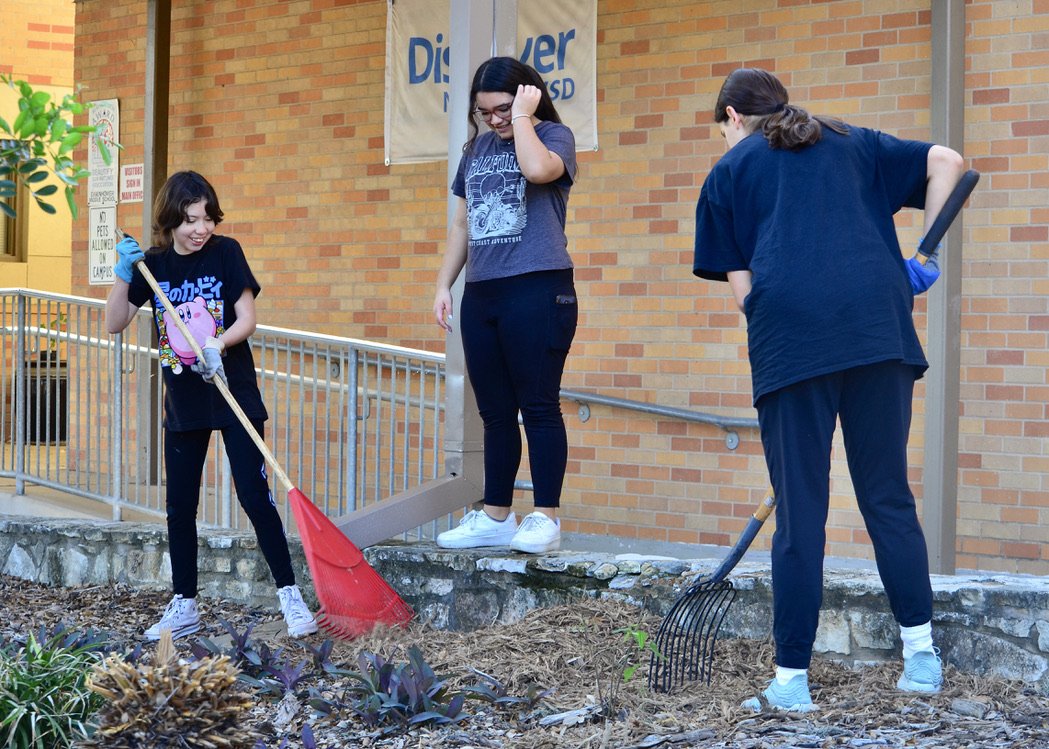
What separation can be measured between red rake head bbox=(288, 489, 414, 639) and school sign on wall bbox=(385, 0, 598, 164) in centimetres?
290

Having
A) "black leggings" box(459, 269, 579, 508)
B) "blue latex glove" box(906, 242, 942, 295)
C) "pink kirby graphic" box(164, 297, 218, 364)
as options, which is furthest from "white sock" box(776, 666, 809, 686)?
"pink kirby graphic" box(164, 297, 218, 364)

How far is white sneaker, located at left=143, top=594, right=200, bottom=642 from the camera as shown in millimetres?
4875

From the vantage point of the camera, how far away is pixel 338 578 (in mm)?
4539

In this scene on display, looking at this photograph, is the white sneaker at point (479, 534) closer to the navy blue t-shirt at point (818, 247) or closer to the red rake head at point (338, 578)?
the red rake head at point (338, 578)

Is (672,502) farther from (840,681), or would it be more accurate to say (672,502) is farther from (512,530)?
(840,681)

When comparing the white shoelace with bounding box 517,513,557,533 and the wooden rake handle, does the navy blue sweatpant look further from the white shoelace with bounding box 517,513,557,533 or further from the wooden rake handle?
the wooden rake handle

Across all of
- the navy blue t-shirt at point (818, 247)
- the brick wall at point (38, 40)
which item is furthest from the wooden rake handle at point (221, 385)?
the brick wall at point (38, 40)

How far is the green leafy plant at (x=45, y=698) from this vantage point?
3500 mm

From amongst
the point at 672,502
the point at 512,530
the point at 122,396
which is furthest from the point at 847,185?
the point at 122,396

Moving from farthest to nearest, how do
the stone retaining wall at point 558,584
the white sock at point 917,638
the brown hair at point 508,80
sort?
the brown hair at point 508,80
the stone retaining wall at point 558,584
the white sock at point 917,638

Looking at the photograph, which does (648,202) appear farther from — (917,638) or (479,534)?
(917,638)

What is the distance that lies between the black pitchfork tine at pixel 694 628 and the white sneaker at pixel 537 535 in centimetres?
70

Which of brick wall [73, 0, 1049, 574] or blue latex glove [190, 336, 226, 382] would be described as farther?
brick wall [73, 0, 1049, 574]

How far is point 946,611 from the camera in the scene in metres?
3.93
